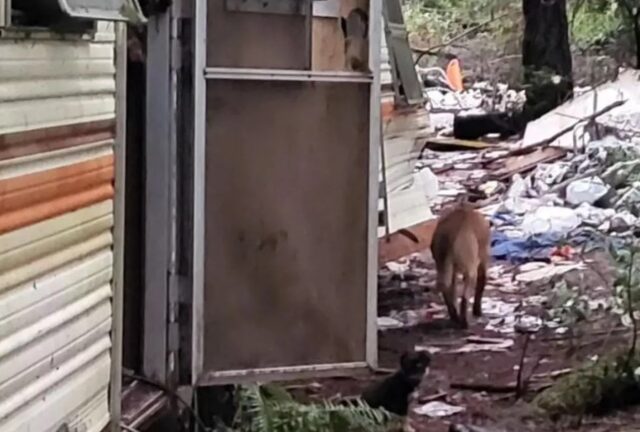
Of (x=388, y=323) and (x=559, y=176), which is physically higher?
(x=559, y=176)

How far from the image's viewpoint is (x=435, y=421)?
25.6 feet

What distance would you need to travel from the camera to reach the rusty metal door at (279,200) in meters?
5.67

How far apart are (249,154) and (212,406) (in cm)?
139

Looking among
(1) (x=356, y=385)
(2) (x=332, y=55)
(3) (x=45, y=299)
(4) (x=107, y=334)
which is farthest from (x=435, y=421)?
(3) (x=45, y=299)

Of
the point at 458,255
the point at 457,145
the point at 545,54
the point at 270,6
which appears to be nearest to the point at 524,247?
the point at 458,255

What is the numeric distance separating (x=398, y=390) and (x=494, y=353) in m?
2.22

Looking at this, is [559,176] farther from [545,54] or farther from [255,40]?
[255,40]

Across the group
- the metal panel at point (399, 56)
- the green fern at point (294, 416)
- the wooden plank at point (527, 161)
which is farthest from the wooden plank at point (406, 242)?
the wooden plank at point (527, 161)

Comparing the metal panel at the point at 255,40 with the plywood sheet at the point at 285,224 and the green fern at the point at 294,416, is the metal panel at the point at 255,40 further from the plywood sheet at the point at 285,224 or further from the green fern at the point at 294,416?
the green fern at the point at 294,416

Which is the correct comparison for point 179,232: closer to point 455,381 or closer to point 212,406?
point 212,406

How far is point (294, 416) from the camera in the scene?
627 cm

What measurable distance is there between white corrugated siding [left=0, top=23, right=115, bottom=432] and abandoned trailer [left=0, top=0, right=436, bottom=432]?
17mm

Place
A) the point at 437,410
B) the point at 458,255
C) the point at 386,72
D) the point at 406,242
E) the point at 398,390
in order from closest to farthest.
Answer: the point at 398,390
the point at 437,410
the point at 386,72
the point at 406,242
the point at 458,255

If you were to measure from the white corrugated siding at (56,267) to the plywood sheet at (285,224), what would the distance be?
1355 millimetres
